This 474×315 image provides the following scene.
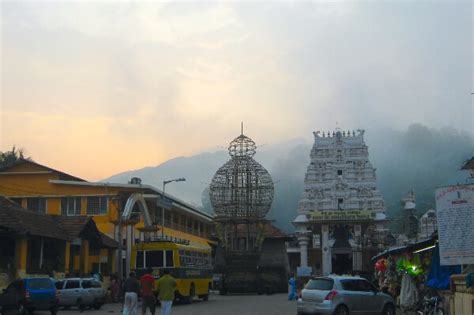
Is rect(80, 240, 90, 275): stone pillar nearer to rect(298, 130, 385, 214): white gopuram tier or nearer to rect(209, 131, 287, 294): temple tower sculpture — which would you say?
rect(209, 131, 287, 294): temple tower sculpture

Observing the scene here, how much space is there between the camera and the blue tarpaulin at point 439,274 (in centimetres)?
1841

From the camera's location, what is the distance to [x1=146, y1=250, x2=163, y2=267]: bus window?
33094mm

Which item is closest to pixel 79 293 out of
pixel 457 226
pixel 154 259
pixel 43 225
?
pixel 154 259

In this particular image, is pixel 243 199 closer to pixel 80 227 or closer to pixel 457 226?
pixel 80 227

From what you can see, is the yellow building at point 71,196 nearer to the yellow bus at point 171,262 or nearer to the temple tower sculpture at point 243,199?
the temple tower sculpture at point 243,199

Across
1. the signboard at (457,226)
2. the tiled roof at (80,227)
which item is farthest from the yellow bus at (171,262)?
the signboard at (457,226)

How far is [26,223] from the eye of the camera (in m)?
31.8

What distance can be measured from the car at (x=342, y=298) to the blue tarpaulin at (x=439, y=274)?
2.45m

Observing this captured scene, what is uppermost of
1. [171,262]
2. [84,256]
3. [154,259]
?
[84,256]

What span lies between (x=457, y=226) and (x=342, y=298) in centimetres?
667

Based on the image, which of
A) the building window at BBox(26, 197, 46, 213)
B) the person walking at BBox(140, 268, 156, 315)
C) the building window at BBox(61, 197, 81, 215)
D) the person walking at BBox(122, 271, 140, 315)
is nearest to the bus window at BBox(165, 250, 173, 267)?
the person walking at BBox(140, 268, 156, 315)

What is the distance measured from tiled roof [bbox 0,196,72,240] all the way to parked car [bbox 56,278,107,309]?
3201mm

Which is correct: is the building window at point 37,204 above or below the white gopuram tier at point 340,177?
below

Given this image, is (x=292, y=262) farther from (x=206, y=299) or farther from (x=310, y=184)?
(x=206, y=299)
